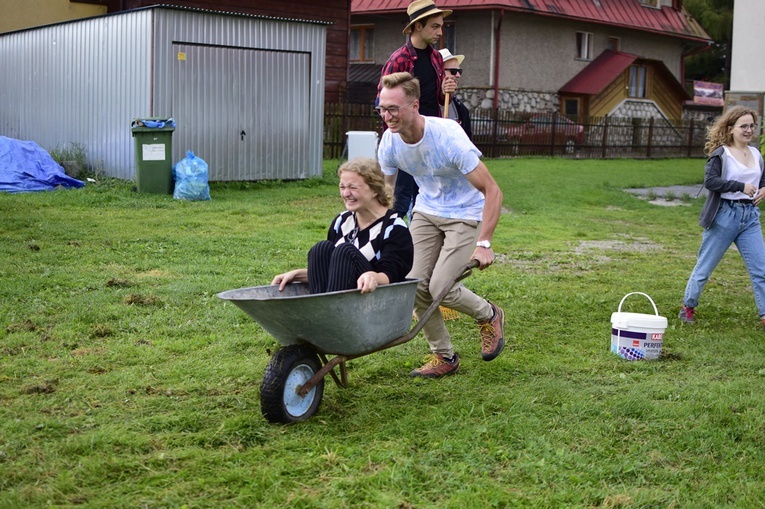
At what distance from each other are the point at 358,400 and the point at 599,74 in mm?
29036

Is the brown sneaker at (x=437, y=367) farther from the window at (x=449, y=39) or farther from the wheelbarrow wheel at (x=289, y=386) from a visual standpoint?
the window at (x=449, y=39)

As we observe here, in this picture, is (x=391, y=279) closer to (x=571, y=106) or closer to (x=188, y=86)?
(x=188, y=86)

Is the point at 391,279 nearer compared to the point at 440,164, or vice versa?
the point at 391,279

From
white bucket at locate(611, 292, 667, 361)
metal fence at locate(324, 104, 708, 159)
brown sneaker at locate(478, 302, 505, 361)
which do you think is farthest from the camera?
metal fence at locate(324, 104, 708, 159)

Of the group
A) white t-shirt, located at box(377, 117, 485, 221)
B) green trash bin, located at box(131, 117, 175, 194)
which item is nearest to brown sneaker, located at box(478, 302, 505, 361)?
white t-shirt, located at box(377, 117, 485, 221)

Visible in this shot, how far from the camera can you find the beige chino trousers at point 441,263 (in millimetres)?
4977

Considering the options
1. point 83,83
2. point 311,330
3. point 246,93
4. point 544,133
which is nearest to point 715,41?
point 544,133

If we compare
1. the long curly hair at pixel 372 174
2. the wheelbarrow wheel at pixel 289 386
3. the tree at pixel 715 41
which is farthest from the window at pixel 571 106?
the wheelbarrow wheel at pixel 289 386

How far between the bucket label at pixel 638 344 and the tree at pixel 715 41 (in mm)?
40377

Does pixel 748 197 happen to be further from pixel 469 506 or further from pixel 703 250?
pixel 469 506

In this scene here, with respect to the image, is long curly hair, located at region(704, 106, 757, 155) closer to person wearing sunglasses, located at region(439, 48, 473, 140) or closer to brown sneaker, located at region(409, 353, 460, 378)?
person wearing sunglasses, located at region(439, 48, 473, 140)

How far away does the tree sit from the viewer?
43.6 m

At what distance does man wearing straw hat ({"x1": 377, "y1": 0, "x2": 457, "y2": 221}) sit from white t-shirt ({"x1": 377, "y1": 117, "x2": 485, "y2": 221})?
3.42 ft

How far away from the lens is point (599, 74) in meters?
31.8
